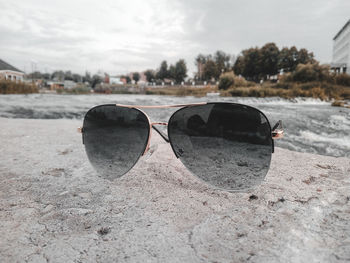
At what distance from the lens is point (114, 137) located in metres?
0.76

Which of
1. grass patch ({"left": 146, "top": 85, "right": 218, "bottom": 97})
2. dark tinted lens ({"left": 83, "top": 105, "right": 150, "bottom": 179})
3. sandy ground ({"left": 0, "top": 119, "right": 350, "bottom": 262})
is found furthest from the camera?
grass patch ({"left": 146, "top": 85, "right": 218, "bottom": 97})

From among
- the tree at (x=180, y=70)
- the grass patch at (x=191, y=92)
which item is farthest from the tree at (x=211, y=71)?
the grass patch at (x=191, y=92)

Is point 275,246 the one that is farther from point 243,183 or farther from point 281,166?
point 281,166

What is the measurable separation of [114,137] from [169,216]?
0.44 metres

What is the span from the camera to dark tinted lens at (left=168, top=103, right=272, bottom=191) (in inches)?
22.9

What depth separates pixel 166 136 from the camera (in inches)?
31.4

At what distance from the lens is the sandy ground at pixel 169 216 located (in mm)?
313

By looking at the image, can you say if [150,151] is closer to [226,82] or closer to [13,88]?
[226,82]

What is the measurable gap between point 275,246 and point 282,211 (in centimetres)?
13

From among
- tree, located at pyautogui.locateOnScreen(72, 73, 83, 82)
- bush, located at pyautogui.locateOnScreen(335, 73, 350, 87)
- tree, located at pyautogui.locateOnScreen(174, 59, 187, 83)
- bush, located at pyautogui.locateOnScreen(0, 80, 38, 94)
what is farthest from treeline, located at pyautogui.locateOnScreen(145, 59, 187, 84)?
bush, located at pyautogui.locateOnScreen(335, 73, 350, 87)

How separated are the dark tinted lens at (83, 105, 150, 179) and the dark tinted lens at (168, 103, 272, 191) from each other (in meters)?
0.14

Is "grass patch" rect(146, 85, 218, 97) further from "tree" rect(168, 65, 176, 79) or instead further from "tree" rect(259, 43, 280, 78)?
"tree" rect(168, 65, 176, 79)

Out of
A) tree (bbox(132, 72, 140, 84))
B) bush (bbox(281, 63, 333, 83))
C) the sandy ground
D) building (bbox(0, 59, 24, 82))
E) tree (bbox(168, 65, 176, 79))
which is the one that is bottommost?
the sandy ground

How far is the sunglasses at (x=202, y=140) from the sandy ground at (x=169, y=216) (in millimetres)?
46
